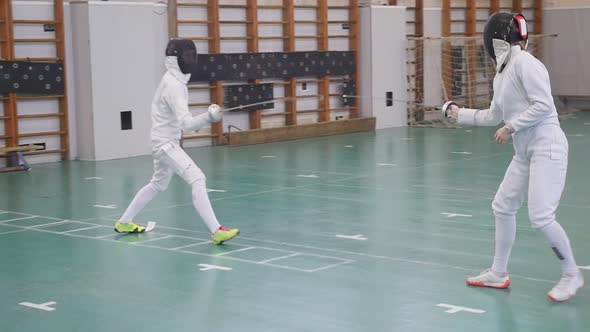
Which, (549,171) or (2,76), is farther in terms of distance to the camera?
(2,76)

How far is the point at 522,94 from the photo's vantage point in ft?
17.4

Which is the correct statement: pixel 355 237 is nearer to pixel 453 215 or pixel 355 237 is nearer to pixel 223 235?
pixel 223 235

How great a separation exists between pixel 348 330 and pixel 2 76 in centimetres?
937

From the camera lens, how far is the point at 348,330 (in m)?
4.80

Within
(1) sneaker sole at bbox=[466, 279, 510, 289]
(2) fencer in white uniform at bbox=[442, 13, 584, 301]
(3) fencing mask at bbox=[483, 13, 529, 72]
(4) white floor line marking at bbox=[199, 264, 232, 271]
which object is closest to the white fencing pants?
(2) fencer in white uniform at bbox=[442, 13, 584, 301]

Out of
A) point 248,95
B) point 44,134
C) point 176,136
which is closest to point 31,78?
point 44,134

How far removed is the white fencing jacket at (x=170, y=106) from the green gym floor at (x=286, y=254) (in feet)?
2.91

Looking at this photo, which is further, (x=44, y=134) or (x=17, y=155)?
(x=44, y=134)

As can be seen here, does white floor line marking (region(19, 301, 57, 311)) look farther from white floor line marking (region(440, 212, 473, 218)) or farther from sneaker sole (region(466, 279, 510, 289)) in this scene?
white floor line marking (region(440, 212, 473, 218))

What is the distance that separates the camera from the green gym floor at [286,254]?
5094mm

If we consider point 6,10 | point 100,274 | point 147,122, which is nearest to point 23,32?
point 6,10

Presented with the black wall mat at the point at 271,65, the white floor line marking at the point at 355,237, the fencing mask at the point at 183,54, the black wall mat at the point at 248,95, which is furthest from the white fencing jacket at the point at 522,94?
the black wall mat at the point at 248,95

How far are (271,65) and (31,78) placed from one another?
4.92 metres

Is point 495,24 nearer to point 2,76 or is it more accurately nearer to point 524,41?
point 524,41
